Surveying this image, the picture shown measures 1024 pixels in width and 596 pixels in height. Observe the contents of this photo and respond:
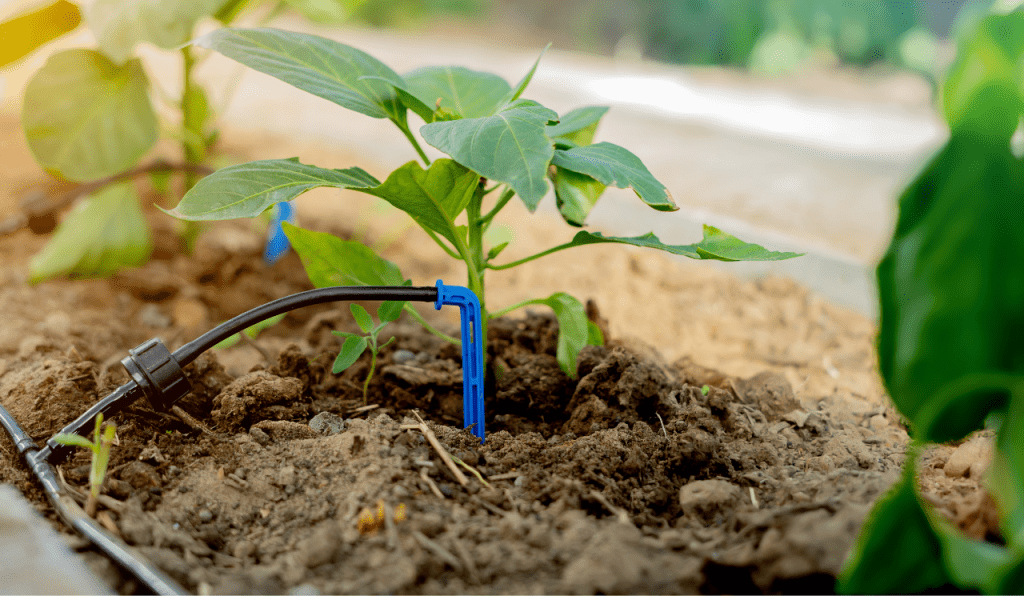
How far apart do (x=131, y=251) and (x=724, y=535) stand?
1601 mm

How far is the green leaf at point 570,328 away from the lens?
1.01 meters

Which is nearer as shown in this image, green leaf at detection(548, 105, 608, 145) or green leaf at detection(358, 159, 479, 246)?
green leaf at detection(358, 159, 479, 246)

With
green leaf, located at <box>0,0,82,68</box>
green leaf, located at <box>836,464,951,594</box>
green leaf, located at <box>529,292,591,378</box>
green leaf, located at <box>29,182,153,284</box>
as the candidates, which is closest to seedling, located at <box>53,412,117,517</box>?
green leaf, located at <box>529,292,591,378</box>

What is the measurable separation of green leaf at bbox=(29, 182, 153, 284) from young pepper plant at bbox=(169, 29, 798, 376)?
0.96 meters

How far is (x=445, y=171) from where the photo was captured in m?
0.81

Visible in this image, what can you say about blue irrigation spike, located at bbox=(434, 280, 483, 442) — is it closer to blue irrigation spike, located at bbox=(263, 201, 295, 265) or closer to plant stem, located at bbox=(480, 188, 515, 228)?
plant stem, located at bbox=(480, 188, 515, 228)

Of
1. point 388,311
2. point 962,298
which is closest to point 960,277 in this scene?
point 962,298

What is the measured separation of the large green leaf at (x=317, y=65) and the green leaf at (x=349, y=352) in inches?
12.2

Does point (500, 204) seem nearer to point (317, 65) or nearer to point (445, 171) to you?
point (445, 171)

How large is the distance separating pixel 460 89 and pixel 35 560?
83 cm

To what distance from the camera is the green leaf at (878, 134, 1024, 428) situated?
52cm

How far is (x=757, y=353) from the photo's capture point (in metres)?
1.43

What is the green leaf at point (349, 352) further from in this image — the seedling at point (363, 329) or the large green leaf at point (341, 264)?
the large green leaf at point (341, 264)

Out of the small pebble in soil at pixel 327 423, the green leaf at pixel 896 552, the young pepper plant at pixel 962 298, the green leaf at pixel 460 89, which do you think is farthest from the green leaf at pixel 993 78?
the small pebble in soil at pixel 327 423
